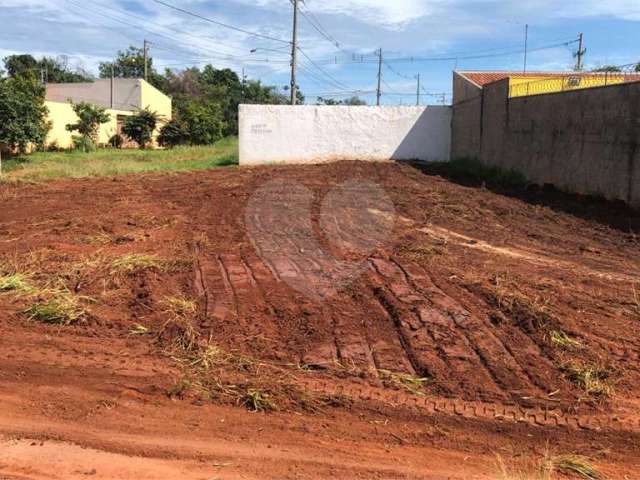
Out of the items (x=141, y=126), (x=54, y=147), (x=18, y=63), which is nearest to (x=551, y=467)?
(x=54, y=147)

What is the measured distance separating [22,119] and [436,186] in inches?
752

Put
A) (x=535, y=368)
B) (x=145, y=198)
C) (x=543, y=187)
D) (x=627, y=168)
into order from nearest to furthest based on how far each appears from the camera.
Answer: (x=535, y=368), (x=627, y=168), (x=145, y=198), (x=543, y=187)

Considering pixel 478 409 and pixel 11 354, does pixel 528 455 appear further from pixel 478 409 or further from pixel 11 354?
pixel 11 354

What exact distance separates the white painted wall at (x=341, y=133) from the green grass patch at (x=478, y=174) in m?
3.63

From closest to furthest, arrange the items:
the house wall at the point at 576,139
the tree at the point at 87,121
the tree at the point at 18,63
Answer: the house wall at the point at 576,139 → the tree at the point at 87,121 → the tree at the point at 18,63

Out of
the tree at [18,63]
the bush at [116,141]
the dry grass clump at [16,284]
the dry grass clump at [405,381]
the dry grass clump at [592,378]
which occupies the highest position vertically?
the tree at [18,63]

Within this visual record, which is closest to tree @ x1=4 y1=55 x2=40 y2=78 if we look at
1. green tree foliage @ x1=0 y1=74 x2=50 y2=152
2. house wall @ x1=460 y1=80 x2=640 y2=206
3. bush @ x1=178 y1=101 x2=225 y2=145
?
bush @ x1=178 y1=101 x2=225 y2=145

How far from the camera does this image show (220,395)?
4352mm

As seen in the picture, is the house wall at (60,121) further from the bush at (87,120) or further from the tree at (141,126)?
the tree at (141,126)

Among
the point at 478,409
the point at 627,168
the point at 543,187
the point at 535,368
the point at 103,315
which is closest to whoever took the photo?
the point at 478,409

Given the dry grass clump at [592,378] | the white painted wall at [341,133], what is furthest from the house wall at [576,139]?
the dry grass clump at [592,378]

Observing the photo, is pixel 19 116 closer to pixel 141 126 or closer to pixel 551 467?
pixel 141 126

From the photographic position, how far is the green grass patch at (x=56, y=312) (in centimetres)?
572

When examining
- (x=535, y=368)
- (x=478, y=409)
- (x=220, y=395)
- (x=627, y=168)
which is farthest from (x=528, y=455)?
(x=627, y=168)
